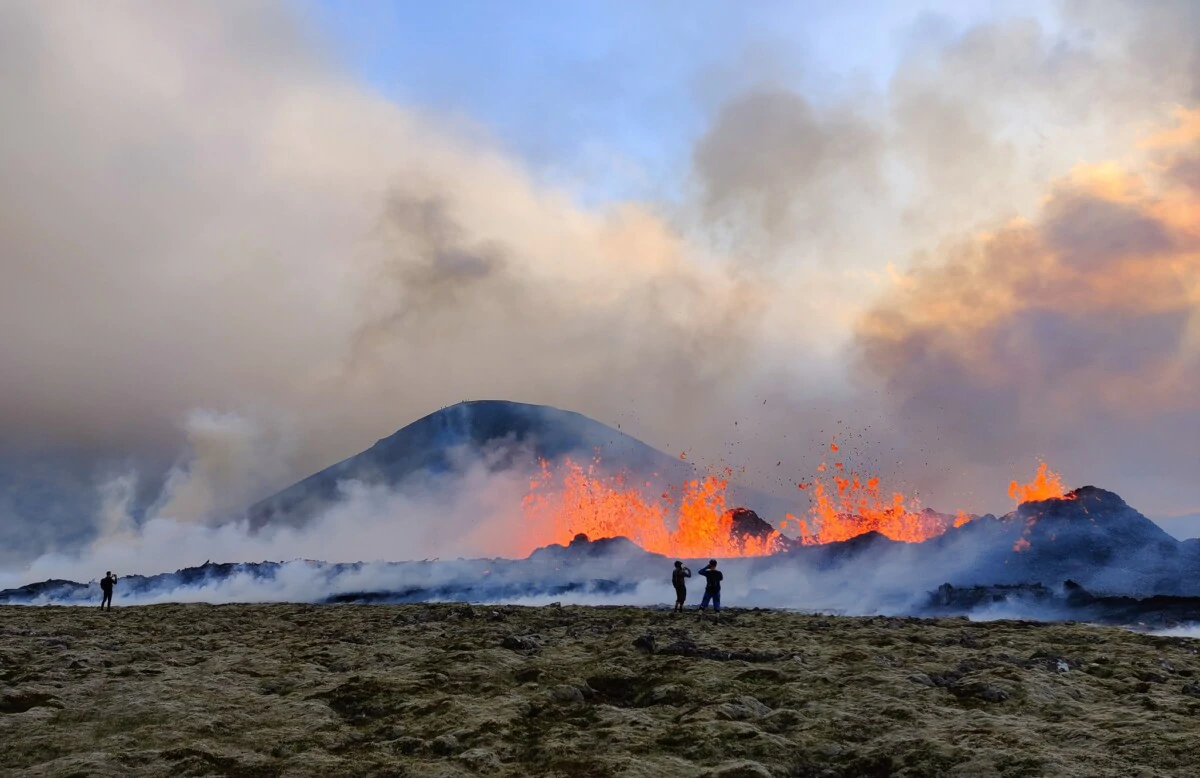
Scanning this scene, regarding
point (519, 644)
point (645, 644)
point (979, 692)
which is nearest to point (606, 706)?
point (645, 644)

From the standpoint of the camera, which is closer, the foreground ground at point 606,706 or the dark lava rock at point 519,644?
the foreground ground at point 606,706

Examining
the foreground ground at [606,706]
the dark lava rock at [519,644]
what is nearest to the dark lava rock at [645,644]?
the foreground ground at [606,706]

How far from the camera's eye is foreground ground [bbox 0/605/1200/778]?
13.3 m

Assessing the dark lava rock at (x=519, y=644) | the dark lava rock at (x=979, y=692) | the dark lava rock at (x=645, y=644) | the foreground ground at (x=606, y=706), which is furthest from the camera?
the dark lava rock at (x=519, y=644)

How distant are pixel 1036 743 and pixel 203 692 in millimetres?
16729

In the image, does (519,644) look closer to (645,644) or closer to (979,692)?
(645,644)

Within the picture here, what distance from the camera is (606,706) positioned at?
17031mm

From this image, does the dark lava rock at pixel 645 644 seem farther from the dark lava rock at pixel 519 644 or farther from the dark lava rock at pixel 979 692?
the dark lava rock at pixel 979 692

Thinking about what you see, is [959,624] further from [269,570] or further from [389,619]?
[269,570]

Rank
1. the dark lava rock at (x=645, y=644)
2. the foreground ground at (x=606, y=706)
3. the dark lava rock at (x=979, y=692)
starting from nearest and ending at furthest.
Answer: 1. the foreground ground at (x=606, y=706)
2. the dark lava rock at (x=979, y=692)
3. the dark lava rock at (x=645, y=644)

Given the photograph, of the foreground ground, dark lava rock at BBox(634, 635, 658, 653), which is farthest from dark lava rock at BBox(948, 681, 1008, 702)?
dark lava rock at BBox(634, 635, 658, 653)

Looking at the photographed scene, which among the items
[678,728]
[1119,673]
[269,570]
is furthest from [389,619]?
[269,570]

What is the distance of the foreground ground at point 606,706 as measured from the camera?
43.6ft

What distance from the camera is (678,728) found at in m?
15.0
